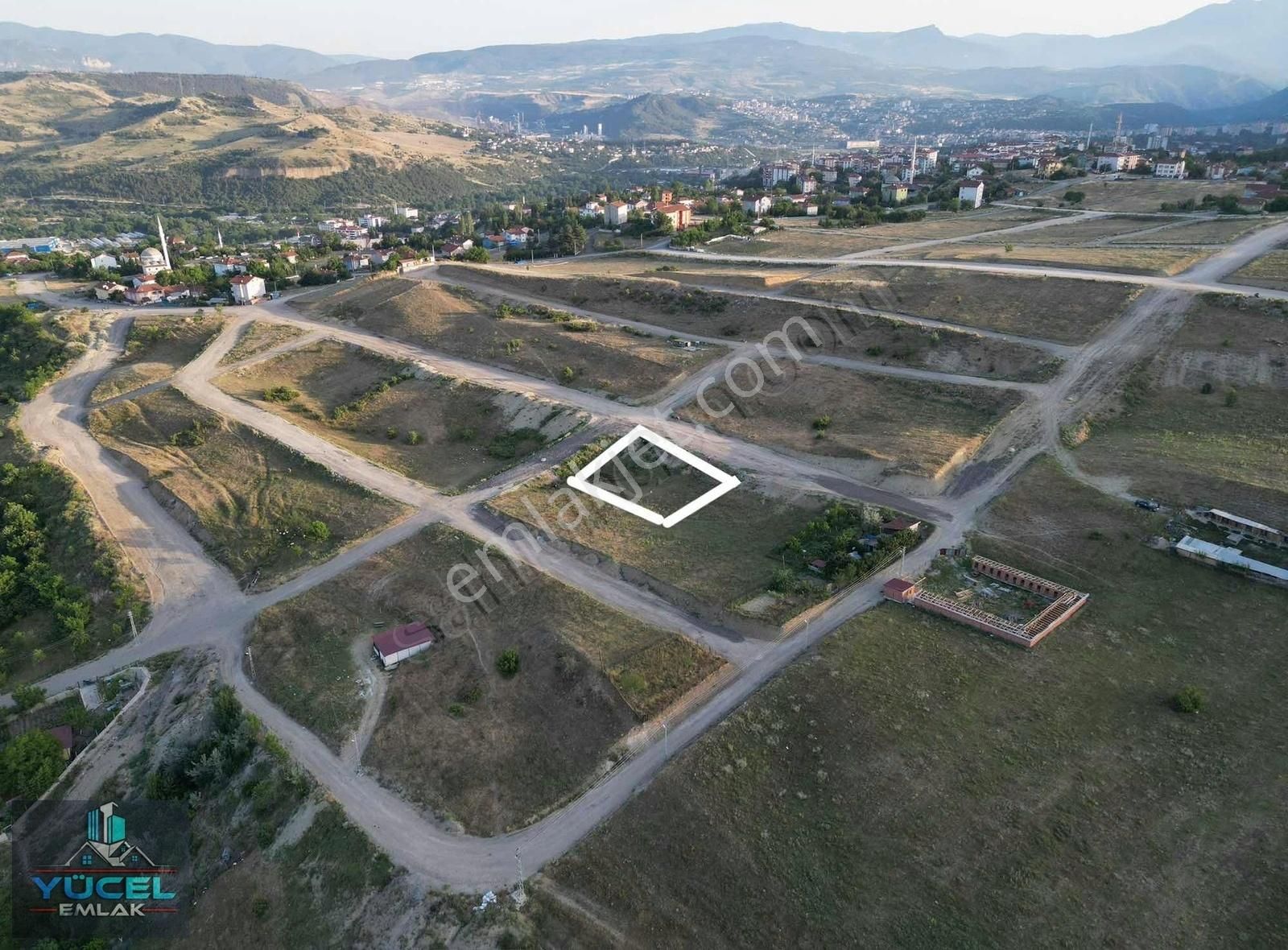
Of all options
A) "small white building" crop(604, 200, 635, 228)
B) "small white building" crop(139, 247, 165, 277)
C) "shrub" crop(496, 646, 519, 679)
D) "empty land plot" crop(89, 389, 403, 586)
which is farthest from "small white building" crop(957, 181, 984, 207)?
"small white building" crop(139, 247, 165, 277)

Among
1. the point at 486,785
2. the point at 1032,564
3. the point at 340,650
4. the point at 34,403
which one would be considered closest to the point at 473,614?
the point at 340,650

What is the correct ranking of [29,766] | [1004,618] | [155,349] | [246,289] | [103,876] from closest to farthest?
[103,876] < [29,766] < [1004,618] < [155,349] < [246,289]

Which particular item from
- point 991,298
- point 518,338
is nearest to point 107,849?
point 518,338

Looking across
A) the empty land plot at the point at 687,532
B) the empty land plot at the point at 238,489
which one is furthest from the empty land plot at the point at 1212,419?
the empty land plot at the point at 238,489

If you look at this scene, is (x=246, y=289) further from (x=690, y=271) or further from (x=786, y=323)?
(x=786, y=323)

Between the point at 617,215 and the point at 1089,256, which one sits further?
the point at 617,215

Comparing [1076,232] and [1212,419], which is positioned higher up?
[1076,232]

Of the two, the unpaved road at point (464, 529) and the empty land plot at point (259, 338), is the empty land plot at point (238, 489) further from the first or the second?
the empty land plot at point (259, 338)
